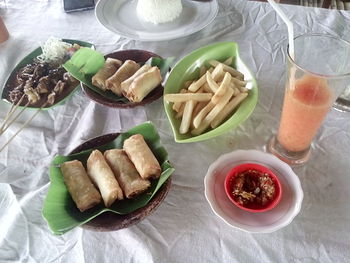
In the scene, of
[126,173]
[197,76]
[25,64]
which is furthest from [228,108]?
[25,64]

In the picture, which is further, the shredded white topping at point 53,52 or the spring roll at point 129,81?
the shredded white topping at point 53,52

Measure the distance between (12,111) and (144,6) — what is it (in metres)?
0.53

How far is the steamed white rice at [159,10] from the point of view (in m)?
1.00

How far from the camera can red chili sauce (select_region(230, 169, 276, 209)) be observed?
1.92 ft

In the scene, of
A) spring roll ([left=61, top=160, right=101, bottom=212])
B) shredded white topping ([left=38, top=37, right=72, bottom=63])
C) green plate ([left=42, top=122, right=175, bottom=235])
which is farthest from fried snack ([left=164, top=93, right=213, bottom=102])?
shredded white topping ([left=38, top=37, right=72, bottom=63])

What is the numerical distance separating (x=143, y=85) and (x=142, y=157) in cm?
22

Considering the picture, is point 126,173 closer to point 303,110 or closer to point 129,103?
point 129,103

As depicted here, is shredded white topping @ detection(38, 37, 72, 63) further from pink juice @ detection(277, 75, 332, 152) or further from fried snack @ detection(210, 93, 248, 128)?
pink juice @ detection(277, 75, 332, 152)

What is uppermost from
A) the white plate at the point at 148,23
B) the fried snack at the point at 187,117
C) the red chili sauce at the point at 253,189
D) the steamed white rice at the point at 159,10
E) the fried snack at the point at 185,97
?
the steamed white rice at the point at 159,10

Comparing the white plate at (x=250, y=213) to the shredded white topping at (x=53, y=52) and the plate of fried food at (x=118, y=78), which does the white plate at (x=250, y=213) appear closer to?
the plate of fried food at (x=118, y=78)

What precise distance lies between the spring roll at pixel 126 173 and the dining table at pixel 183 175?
2.5 inches

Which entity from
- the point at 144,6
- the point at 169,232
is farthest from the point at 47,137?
the point at 144,6

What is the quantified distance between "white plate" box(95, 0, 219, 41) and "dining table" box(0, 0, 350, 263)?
0.04 metres

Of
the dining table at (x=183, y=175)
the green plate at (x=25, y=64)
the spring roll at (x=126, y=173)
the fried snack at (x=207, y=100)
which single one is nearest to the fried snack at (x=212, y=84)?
the fried snack at (x=207, y=100)
